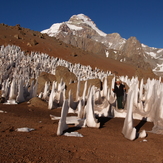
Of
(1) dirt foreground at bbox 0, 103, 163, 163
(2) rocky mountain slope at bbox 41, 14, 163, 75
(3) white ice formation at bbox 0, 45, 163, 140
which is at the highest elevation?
(2) rocky mountain slope at bbox 41, 14, 163, 75

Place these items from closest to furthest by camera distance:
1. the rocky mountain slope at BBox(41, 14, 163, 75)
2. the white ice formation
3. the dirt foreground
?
the dirt foreground, the white ice formation, the rocky mountain slope at BBox(41, 14, 163, 75)

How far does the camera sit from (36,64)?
1586cm

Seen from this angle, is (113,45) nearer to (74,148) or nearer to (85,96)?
(85,96)

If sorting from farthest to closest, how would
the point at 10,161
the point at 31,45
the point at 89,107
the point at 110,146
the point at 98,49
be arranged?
the point at 98,49 → the point at 31,45 → the point at 89,107 → the point at 110,146 → the point at 10,161

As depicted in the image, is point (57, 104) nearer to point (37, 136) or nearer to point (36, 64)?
point (37, 136)

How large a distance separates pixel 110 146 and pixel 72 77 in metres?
11.1

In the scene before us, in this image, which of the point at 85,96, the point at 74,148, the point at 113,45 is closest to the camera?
the point at 74,148

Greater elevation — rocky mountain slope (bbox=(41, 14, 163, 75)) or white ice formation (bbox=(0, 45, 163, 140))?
rocky mountain slope (bbox=(41, 14, 163, 75))

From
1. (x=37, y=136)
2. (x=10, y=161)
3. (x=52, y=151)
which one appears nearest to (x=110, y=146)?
(x=52, y=151)

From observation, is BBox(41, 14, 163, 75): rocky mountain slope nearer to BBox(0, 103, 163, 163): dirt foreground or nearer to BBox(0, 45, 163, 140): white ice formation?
BBox(0, 45, 163, 140): white ice formation

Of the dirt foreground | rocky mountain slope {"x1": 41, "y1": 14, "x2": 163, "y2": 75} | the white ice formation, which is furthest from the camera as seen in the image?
rocky mountain slope {"x1": 41, "y1": 14, "x2": 163, "y2": 75}

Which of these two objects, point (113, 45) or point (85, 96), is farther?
point (113, 45)

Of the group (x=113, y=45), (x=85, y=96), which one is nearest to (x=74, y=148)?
(x=85, y=96)

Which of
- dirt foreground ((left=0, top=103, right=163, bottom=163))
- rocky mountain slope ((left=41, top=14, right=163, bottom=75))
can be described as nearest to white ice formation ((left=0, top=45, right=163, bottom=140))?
dirt foreground ((left=0, top=103, right=163, bottom=163))
